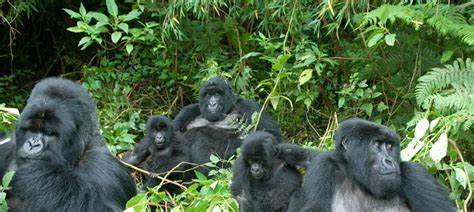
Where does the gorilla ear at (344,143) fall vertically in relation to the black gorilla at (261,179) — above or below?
above

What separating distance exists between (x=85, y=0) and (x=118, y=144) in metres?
3.36

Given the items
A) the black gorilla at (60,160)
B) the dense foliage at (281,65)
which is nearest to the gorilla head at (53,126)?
the black gorilla at (60,160)

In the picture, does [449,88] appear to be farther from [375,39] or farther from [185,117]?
[185,117]

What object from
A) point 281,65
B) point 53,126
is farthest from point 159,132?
point 53,126

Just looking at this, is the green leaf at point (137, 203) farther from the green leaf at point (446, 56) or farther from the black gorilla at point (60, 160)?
the green leaf at point (446, 56)

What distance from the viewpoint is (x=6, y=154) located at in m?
4.56

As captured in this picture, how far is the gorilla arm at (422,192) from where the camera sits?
438cm

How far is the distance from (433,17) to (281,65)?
1258 mm

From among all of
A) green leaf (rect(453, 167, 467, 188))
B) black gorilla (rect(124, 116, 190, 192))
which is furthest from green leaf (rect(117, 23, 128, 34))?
green leaf (rect(453, 167, 467, 188))

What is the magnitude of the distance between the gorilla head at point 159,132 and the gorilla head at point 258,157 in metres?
1.38

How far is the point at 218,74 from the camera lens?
7.55m

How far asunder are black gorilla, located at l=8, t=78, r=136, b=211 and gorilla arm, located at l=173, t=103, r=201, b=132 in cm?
279

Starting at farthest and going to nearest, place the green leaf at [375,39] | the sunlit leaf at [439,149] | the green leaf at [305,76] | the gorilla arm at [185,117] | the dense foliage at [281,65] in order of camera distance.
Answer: the gorilla arm at [185,117]
the green leaf at [305,76]
the green leaf at [375,39]
the dense foliage at [281,65]
the sunlit leaf at [439,149]

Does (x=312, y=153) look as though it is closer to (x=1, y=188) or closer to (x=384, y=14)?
(x=384, y=14)
